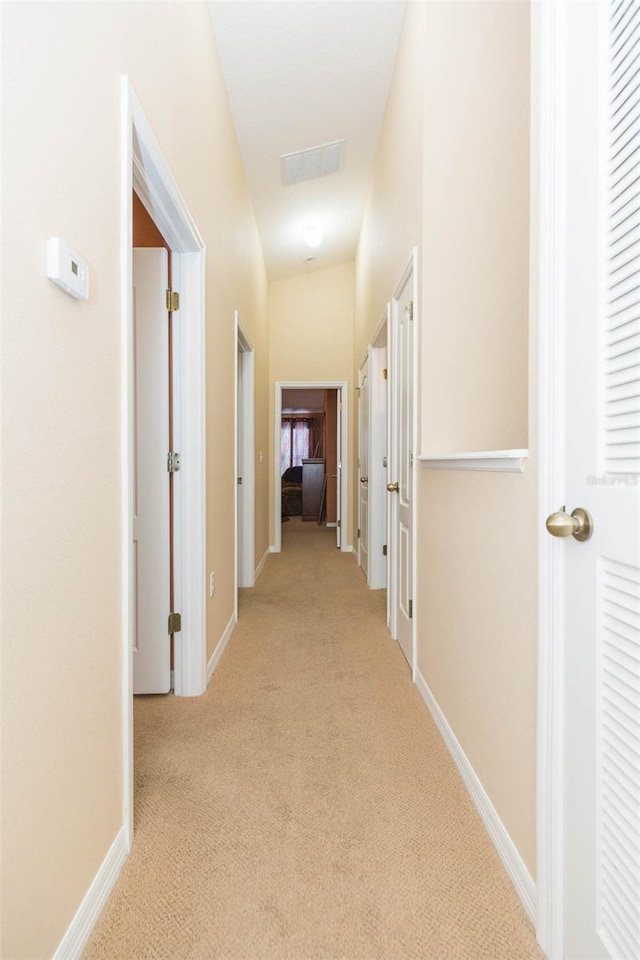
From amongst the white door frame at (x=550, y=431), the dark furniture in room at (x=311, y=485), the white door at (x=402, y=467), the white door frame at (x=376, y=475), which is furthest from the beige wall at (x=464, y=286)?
the dark furniture in room at (x=311, y=485)

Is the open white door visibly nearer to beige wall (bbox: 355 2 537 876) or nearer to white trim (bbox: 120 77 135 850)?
beige wall (bbox: 355 2 537 876)

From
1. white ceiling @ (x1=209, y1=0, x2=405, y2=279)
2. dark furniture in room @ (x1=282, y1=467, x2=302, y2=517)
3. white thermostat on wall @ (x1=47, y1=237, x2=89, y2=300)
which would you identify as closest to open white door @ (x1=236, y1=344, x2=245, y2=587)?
white ceiling @ (x1=209, y1=0, x2=405, y2=279)

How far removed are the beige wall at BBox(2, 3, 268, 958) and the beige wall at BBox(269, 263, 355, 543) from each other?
4452mm

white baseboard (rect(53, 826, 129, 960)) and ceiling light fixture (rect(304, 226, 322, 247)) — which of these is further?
ceiling light fixture (rect(304, 226, 322, 247))

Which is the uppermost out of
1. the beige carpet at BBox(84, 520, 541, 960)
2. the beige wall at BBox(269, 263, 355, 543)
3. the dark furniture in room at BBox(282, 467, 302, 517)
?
the beige wall at BBox(269, 263, 355, 543)

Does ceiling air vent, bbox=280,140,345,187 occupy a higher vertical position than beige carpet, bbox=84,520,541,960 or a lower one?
higher

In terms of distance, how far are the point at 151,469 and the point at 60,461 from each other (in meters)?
1.22

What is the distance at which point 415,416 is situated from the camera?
2.47 metres

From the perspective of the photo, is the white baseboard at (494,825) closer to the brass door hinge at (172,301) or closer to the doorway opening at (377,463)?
the brass door hinge at (172,301)

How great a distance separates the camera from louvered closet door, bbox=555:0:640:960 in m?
0.81

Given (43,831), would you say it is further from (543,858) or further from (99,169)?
(99,169)

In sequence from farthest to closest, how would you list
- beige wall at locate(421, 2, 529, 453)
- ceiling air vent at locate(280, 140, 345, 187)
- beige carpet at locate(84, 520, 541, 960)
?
ceiling air vent at locate(280, 140, 345, 187), beige wall at locate(421, 2, 529, 453), beige carpet at locate(84, 520, 541, 960)

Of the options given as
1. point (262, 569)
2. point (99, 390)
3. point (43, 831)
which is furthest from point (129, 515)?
point (262, 569)

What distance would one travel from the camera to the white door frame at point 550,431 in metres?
1.03
